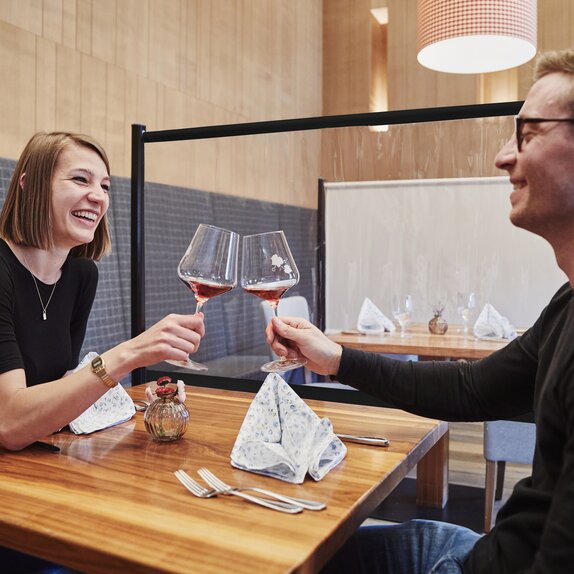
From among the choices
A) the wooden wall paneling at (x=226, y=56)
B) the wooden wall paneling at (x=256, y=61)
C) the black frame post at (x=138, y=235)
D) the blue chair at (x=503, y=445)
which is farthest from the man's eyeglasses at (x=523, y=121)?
the wooden wall paneling at (x=256, y=61)

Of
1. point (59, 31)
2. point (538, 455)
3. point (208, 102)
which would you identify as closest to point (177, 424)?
point (538, 455)

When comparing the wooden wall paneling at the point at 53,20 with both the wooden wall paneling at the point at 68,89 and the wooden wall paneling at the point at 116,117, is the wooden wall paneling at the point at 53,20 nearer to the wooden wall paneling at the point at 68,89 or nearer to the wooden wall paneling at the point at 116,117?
the wooden wall paneling at the point at 68,89

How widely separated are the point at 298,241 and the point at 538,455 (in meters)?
1.21

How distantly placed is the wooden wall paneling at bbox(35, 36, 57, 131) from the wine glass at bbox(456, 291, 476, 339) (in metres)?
2.18

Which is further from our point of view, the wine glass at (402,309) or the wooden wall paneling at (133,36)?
the wooden wall paneling at (133,36)

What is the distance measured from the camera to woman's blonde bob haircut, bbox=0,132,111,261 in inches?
57.7

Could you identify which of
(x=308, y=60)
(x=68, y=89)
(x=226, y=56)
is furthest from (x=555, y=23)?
(x=68, y=89)

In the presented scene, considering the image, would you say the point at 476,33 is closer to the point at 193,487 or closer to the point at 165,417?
the point at 165,417

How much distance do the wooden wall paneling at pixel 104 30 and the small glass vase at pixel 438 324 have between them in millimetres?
2406

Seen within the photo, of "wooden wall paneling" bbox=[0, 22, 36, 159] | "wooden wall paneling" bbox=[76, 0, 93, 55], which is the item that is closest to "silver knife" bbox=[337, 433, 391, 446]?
"wooden wall paneling" bbox=[0, 22, 36, 159]

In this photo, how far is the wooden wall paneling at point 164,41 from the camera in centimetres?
395

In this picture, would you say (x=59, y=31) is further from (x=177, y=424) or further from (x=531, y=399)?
(x=531, y=399)

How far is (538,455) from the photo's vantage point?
0.96m

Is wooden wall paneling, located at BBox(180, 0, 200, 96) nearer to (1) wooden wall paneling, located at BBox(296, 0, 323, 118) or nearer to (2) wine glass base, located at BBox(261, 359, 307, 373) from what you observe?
(1) wooden wall paneling, located at BBox(296, 0, 323, 118)
